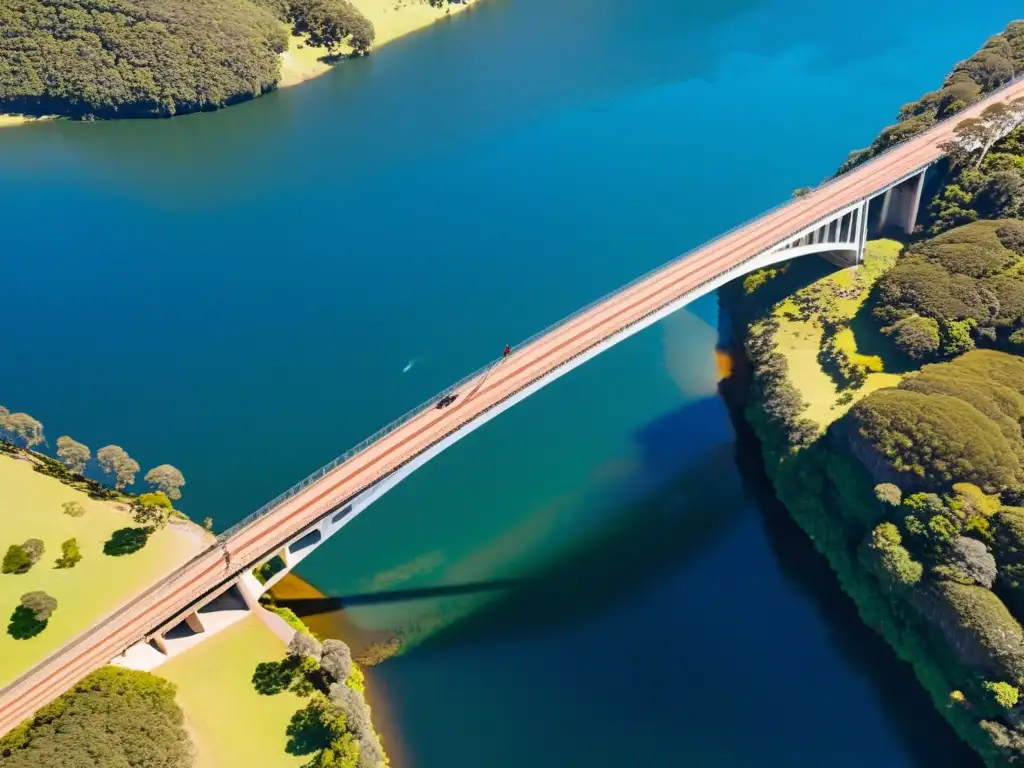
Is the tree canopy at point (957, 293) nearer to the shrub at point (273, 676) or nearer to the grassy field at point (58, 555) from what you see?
the shrub at point (273, 676)

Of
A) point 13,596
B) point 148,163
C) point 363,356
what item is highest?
point 148,163

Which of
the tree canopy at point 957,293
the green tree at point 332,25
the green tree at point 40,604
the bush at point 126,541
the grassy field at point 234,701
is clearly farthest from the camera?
the green tree at point 332,25

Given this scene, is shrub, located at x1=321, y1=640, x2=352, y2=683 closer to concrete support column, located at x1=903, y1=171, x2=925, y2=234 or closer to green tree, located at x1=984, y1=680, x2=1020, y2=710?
green tree, located at x1=984, y1=680, x2=1020, y2=710

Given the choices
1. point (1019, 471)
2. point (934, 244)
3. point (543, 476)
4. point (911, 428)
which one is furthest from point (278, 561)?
point (934, 244)

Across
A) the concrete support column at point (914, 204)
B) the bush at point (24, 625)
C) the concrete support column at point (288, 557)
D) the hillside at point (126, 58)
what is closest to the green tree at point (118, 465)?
the bush at point (24, 625)

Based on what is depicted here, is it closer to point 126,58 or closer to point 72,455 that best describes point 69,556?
point 72,455

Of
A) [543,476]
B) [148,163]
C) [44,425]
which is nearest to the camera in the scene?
[543,476]

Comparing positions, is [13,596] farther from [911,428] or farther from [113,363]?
[911,428]

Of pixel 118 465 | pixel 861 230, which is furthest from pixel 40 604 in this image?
pixel 861 230
